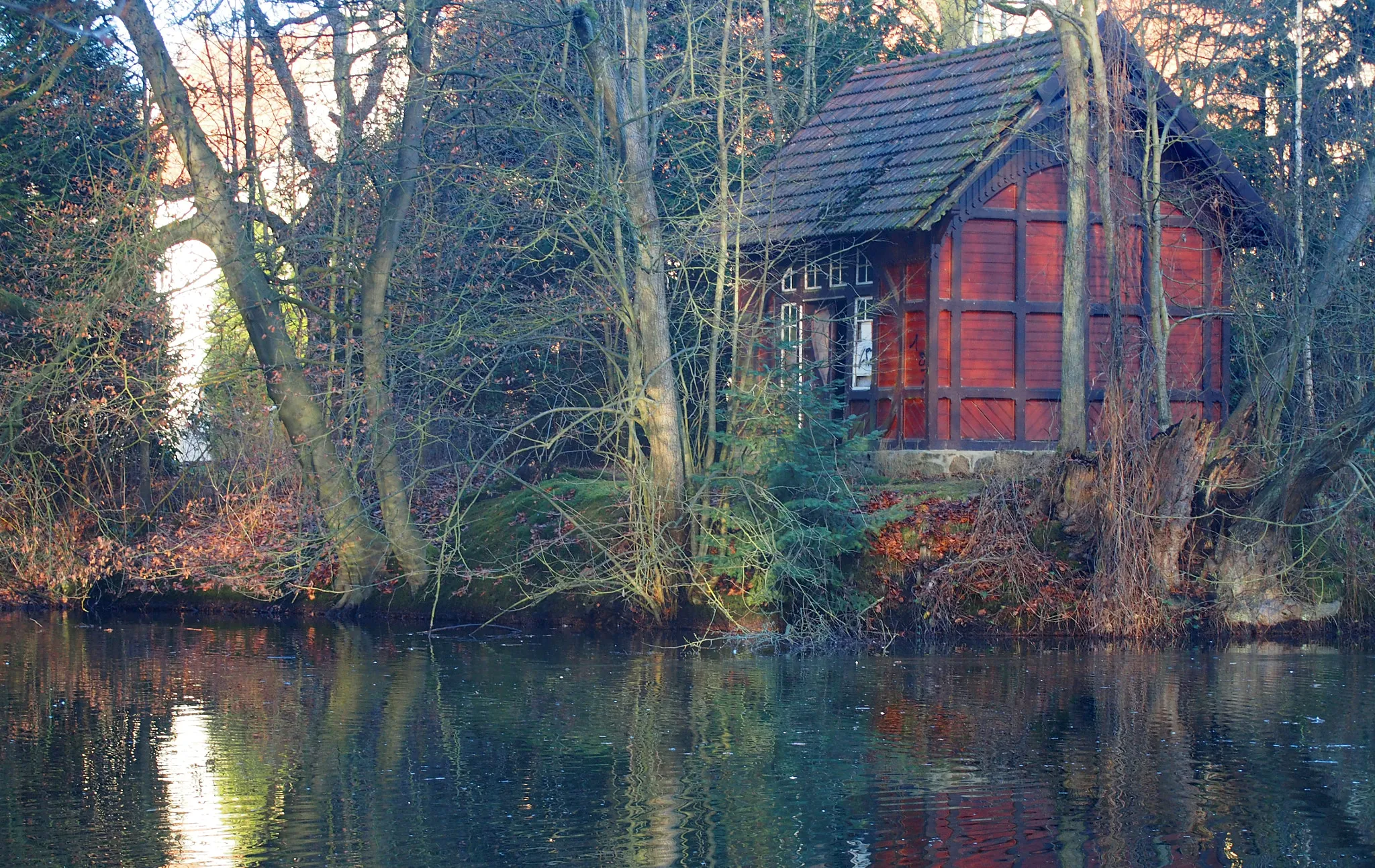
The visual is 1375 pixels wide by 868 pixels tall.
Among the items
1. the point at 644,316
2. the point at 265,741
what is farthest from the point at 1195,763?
the point at 644,316

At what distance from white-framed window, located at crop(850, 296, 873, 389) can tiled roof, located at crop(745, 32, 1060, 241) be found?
143 cm

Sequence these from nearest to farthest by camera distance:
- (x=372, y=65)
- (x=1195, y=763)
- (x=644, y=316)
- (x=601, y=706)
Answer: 1. (x=1195, y=763)
2. (x=601, y=706)
3. (x=644, y=316)
4. (x=372, y=65)

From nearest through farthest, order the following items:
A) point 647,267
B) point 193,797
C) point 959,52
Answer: point 193,797
point 647,267
point 959,52

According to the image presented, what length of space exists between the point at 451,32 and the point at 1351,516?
1339 centimetres

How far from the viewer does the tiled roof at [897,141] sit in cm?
2123

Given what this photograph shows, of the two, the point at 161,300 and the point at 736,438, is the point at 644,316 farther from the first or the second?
the point at 161,300

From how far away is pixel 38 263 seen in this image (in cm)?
2012

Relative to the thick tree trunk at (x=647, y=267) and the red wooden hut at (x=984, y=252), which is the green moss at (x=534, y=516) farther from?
the red wooden hut at (x=984, y=252)

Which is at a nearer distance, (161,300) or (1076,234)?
(161,300)

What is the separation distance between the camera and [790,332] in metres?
23.7

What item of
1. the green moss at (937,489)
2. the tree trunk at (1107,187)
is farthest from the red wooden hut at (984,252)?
the green moss at (937,489)

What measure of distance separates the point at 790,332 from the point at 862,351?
1.21 meters

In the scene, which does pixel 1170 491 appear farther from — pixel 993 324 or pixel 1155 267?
pixel 993 324

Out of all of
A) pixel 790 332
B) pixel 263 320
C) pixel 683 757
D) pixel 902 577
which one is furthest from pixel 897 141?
pixel 683 757
